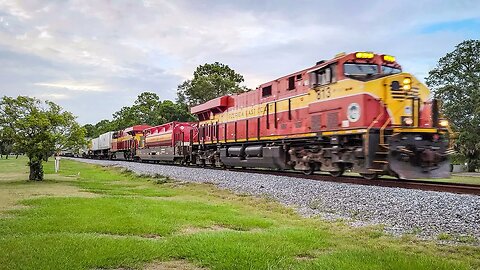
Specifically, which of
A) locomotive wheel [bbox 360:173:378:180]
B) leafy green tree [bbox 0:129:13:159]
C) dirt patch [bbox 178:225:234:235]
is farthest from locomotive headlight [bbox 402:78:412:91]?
leafy green tree [bbox 0:129:13:159]

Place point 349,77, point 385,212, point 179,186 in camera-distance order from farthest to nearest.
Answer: point 179,186
point 349,77
point 385,212

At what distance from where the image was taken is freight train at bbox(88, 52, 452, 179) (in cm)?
1223

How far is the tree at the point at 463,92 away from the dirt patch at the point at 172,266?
42.1 m

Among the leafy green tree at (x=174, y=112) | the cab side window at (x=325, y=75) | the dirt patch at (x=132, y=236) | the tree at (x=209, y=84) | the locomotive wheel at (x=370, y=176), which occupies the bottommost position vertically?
the dirt patch at (x=132, y=236)

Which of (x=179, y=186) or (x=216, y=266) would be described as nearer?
(x=216, y=266)

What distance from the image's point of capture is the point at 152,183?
53.0ft

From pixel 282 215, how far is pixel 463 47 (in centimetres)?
4966

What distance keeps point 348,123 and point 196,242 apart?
8724 mm

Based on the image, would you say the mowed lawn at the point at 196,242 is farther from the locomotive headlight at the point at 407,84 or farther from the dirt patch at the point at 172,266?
the locomotive headlight at the point at 407,84

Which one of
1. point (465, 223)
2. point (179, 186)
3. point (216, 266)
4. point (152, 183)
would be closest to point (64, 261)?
point (216, 266)

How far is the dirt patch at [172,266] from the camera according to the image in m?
4.83

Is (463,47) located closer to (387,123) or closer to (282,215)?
(387,123)

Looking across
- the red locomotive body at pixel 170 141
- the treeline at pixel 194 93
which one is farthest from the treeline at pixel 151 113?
the red locomotive body at pixel 170 141

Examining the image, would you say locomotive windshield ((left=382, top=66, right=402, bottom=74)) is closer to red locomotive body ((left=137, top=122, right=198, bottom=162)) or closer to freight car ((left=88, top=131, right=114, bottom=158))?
red locomotive body ((left=137, top=122, right=198, bottom=162))
